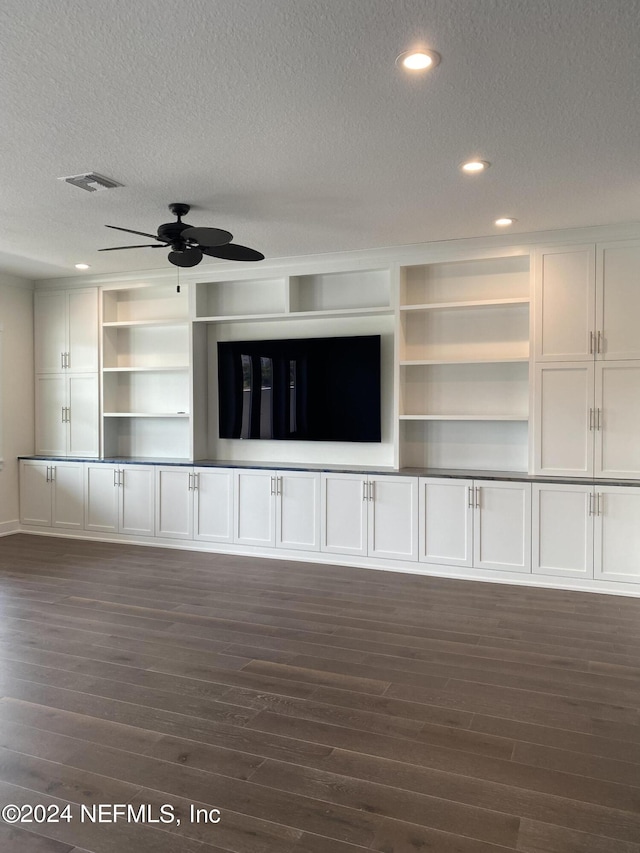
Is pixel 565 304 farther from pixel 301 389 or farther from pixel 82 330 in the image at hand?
pixel 82 330

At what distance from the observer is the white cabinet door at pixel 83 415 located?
669cm

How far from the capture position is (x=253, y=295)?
20.5 ft

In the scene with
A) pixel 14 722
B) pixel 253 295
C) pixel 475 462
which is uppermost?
pixel 253 295

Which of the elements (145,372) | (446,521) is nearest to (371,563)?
(446,521)

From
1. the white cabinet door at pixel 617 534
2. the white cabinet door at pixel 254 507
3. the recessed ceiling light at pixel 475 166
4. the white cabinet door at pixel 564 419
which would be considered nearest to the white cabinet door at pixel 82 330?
the white cabinet door at pixel 254 507

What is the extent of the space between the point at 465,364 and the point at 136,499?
351 cm

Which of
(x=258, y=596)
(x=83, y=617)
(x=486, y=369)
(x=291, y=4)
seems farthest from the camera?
(x=486, y=369)

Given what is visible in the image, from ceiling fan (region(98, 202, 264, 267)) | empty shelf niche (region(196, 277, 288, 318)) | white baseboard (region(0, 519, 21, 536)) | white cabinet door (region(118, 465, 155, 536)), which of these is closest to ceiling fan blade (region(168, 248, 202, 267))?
ceiling fan (region(98, 202, 264, 267))

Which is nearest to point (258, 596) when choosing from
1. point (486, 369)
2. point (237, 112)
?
point (486, 369)

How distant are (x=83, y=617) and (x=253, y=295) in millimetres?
3483

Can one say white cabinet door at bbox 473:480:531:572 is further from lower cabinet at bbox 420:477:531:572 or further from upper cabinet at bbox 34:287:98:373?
upper cabinet at bbox 34:287:98:373

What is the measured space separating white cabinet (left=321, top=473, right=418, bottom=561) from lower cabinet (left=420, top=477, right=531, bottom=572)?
0.41ft

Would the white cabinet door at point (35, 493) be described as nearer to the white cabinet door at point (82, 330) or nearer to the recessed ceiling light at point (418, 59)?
the white cabinet door at point (82, 330)

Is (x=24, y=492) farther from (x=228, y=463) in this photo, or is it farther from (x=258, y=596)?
(x=258, y=596)
